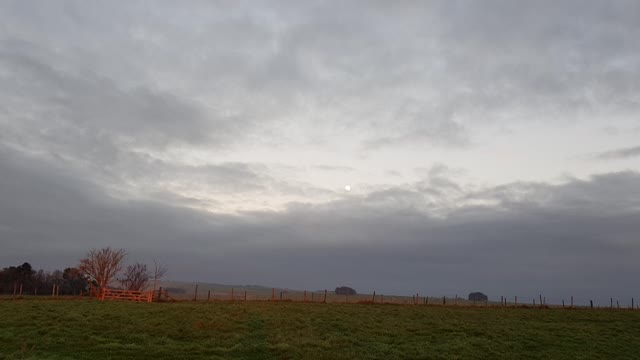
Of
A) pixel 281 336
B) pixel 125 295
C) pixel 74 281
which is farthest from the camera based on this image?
pixel 74 281

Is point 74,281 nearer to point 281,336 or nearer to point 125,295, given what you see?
point 125,295

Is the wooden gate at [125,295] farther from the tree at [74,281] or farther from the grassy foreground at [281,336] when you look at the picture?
the tree at [74,281]

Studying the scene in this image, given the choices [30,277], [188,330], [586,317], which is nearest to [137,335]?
[188,330]

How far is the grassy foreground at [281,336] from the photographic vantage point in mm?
26766

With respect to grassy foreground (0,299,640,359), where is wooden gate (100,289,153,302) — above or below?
above

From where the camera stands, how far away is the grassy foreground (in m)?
26.8

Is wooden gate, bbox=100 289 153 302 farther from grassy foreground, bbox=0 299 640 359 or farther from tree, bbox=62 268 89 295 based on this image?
tree, bbox=62 268 89 295

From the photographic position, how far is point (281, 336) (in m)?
32.2

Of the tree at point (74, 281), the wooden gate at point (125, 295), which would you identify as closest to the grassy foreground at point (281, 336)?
the wooden gate at point (125, 295)

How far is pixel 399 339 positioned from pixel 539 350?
27.3ft

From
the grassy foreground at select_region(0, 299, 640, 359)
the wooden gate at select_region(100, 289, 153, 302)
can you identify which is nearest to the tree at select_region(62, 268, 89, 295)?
the wooden gate at select_region(100, 289, 153, 302)

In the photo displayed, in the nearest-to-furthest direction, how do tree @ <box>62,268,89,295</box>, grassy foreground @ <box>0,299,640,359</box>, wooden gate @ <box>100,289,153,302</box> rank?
grassy foreground @ <box>0,299,640,359</box> → wooden gate @ <box>100,289,153,302</box> → tree @ <box>62,268,89,295</box>

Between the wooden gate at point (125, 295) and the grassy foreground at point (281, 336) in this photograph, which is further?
the wooden gate at point (125, 295)

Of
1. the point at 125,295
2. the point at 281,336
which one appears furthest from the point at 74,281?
the point at 281,336
